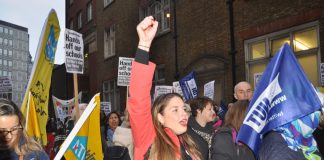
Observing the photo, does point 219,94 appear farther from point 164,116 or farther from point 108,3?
point 108,3

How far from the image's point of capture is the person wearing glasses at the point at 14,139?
107 inches

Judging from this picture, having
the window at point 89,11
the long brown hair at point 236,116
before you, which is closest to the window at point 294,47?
the long brown hair at point 236,116

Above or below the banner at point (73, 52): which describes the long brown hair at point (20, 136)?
below

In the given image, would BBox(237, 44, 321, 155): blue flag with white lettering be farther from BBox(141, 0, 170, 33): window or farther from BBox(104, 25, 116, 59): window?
BBox(104, 25, 116, 59): window

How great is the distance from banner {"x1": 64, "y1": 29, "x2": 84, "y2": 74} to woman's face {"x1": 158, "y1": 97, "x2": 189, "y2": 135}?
4.05 meters

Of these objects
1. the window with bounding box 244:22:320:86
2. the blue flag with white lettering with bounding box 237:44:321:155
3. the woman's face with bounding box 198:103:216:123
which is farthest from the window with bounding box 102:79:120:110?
the blue flag with white lettering with bounding box 237:44:321:155

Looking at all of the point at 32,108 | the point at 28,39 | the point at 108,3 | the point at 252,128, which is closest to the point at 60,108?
the point at 108,3

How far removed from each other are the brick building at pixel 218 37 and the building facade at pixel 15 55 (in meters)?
142

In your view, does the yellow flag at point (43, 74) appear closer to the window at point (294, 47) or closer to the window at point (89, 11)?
the window at point (294, 47)

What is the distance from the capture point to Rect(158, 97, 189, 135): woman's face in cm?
279

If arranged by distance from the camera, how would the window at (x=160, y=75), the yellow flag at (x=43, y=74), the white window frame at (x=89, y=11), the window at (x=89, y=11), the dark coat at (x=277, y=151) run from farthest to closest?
the window at (x=89, y=11)
the white window frame at (x=89, y=11)
the window at (x=160, y=75)
the yellow flag at (x=43, y=74)
the dark coat at (x=277, y=151)

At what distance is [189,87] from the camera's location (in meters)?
9.49

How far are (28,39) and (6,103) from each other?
17709 cm

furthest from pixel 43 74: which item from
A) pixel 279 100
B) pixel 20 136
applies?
pixel 279 100
